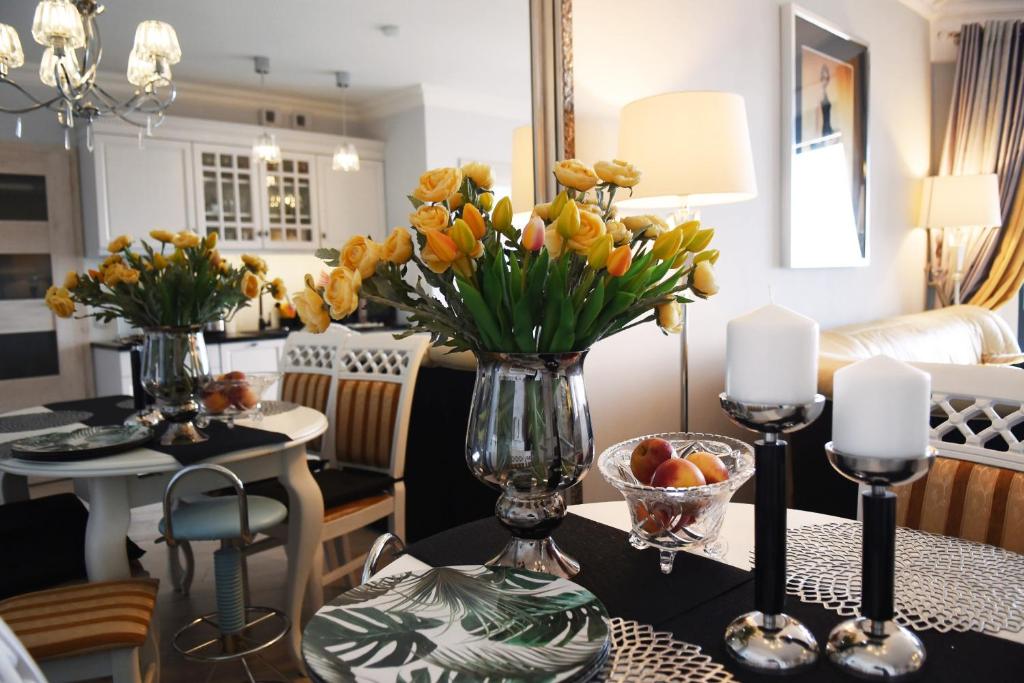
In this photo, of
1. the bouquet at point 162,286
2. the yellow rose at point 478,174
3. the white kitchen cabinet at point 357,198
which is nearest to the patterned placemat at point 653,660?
the yellow rose at point 478,174

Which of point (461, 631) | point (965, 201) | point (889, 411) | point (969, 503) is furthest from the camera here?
point (965, 201)

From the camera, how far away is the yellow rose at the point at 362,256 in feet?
2.75

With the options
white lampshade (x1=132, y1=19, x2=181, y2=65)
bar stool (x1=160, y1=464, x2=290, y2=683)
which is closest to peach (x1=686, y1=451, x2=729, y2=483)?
bar stool (x1=160, y1=464, x2=290, y2=683)

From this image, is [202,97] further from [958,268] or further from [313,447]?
[958,268]

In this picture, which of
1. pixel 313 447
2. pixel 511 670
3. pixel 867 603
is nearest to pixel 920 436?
pixel 867 603

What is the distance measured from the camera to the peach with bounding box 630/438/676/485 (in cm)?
97

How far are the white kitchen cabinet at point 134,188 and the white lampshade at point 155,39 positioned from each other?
0.25 metres

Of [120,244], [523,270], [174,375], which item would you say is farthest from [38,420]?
[523,270]

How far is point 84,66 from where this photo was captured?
6.17ft

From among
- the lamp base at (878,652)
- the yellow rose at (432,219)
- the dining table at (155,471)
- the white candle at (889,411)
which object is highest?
the yellow rose at (432,219)

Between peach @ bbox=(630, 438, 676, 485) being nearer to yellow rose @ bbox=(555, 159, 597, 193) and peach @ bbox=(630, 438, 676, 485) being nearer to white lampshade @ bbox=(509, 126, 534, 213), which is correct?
yellow rose @ bbox=(555, 159, 597, 193)

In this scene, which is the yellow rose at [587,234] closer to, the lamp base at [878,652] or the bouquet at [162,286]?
the lamp base at [878,652]

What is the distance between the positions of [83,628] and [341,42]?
173 cm

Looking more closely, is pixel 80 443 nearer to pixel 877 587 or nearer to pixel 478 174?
pixel 478 174
